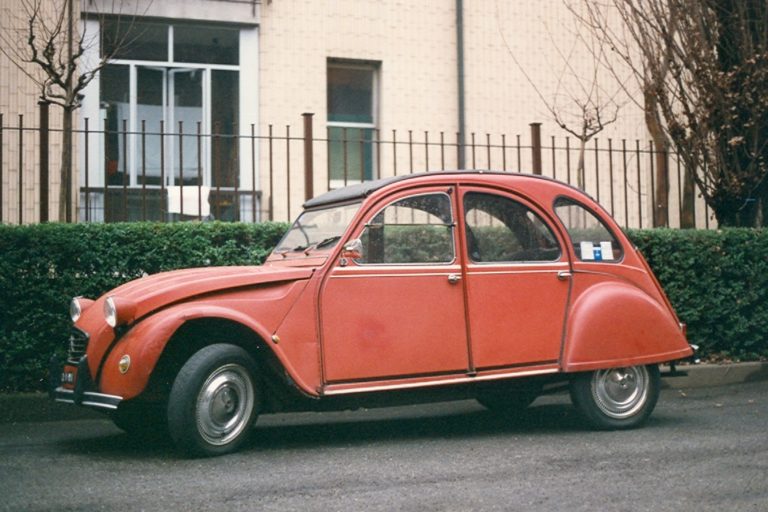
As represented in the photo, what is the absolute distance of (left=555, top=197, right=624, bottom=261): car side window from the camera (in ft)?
24.9

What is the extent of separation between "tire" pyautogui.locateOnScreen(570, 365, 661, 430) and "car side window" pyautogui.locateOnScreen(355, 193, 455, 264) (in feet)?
4.62

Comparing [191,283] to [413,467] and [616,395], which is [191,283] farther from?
[616,395]

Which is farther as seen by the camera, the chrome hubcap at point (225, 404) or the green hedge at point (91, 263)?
the green hedge at point (91, 263)

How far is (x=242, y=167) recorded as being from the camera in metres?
13.8

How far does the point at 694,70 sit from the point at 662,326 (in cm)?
519

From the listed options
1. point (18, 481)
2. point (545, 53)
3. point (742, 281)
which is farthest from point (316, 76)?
point (18, 481)

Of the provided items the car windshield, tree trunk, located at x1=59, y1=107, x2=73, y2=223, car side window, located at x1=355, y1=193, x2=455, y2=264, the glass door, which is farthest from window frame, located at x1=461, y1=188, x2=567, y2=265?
the glass door

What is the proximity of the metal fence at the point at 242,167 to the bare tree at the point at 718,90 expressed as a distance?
463 mm

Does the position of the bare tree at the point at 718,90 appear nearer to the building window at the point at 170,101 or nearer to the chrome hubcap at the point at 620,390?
the chrome hubcap at the point at 620,390

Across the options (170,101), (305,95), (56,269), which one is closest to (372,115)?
(305,95)

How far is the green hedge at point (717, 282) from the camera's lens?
10.6m

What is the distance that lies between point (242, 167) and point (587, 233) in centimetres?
715

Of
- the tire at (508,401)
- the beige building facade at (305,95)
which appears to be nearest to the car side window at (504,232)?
the tire at (508,401)

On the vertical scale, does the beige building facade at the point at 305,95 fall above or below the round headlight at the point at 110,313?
above
